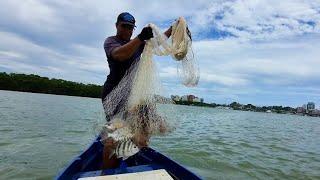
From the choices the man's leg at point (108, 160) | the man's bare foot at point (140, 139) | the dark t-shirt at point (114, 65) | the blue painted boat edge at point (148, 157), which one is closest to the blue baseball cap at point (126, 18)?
the dark t-shirt at point (114, 65)

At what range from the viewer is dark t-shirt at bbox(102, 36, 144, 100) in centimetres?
570

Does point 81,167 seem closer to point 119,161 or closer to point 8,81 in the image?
point 119,161

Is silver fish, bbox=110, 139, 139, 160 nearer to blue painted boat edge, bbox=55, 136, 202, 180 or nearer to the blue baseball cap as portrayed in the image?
blue painted boat edge, bbox=55, 136, 202, 180

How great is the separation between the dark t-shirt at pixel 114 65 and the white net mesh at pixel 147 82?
0.12m

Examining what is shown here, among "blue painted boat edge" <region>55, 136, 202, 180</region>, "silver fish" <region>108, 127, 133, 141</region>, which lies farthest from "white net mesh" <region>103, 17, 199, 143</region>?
"blue painted boat edge" <region>55, 136, 202, 180</region>

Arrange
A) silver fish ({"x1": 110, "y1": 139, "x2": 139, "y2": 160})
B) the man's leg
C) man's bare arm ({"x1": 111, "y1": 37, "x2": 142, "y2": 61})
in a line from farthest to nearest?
the man's leg
silver fish ({"x1": 110, "y1": 139, "x2": 139, "y2": 160})
man's bare arm ({"x1": 111, "y1": 37, "x2": 142, "y2": 61})

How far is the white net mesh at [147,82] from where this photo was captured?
5.52 meters

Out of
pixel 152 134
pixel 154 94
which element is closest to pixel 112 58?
pixel 154 94

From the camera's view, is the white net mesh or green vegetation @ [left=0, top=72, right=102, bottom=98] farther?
green vegetation @ [left=0, top=72, right=102, bottom=98]

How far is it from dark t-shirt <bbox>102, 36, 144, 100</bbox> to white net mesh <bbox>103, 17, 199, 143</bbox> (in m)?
Answer: 0.12

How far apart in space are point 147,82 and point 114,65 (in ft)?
2.21

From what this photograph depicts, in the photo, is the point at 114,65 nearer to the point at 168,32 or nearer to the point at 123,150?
the point at 168,32

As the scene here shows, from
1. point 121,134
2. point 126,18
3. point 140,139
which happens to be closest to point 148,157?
point 140,139

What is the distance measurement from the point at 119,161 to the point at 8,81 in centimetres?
9876
